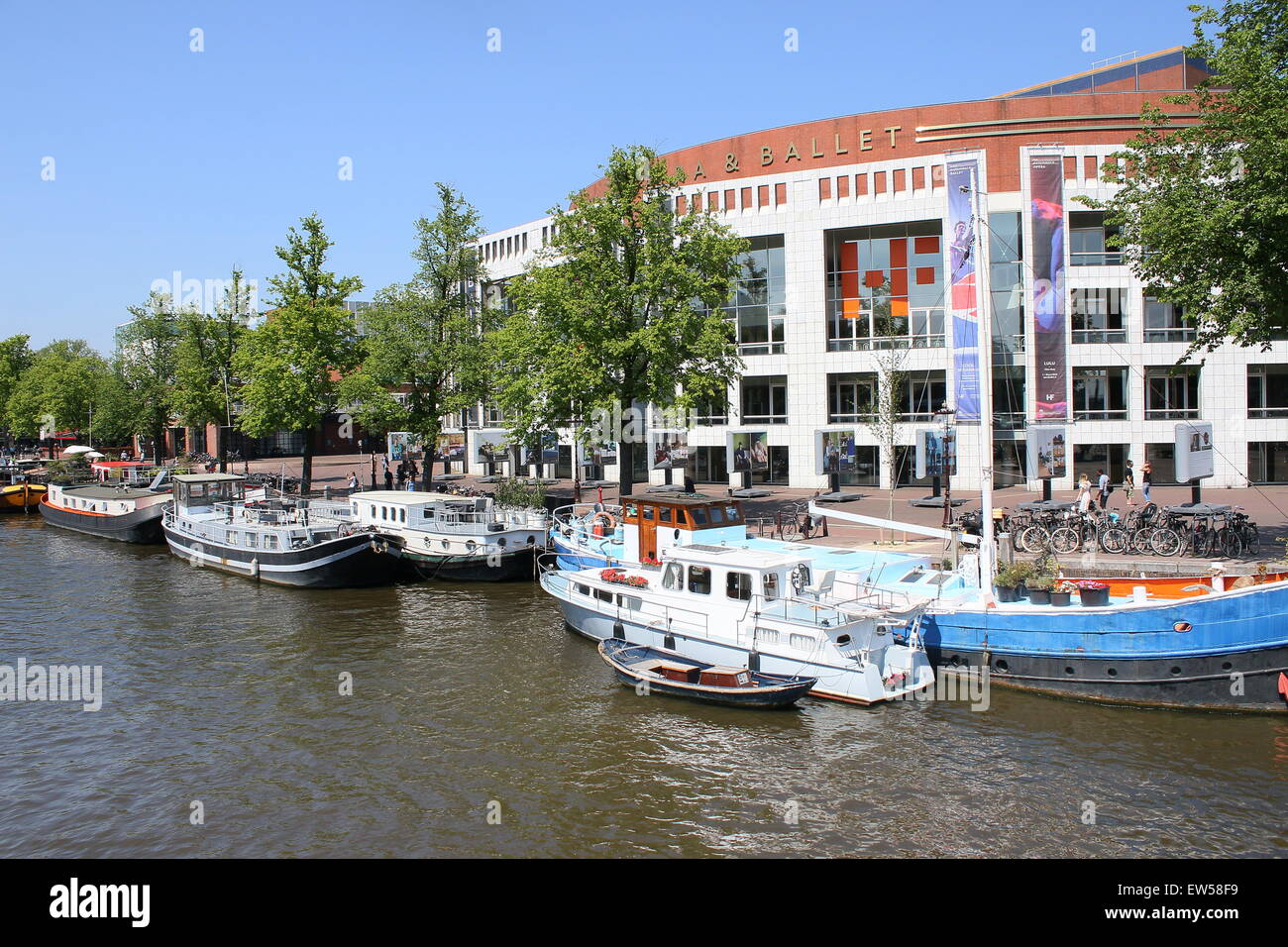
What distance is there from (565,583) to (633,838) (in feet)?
40.7

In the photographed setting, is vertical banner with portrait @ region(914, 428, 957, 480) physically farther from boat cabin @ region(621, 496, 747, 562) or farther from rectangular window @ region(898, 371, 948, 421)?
boat cabin @ region(621, 496, 747, 562)

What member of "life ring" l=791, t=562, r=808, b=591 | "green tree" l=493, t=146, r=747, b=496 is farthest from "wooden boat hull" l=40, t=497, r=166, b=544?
"life ring" l=791, t=562, r=808, b=591

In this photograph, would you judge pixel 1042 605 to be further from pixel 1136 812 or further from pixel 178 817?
pixel 178 817

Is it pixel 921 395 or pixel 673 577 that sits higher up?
pixel 921 395

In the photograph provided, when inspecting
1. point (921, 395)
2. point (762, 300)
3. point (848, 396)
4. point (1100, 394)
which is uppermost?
point (762, 300)

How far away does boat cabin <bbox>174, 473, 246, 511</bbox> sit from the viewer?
42.2 m

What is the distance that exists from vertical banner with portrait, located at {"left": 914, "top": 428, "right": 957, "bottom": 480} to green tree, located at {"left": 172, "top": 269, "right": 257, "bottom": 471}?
43511mm

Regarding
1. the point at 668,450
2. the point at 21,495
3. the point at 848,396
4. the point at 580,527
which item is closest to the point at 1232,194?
the point at 580,527

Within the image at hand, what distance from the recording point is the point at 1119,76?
55344 millimetres

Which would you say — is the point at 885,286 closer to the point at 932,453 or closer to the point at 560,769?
the point at 932,453

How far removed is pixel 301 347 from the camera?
49.9 meters

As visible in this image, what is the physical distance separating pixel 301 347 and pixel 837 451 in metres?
30.0
